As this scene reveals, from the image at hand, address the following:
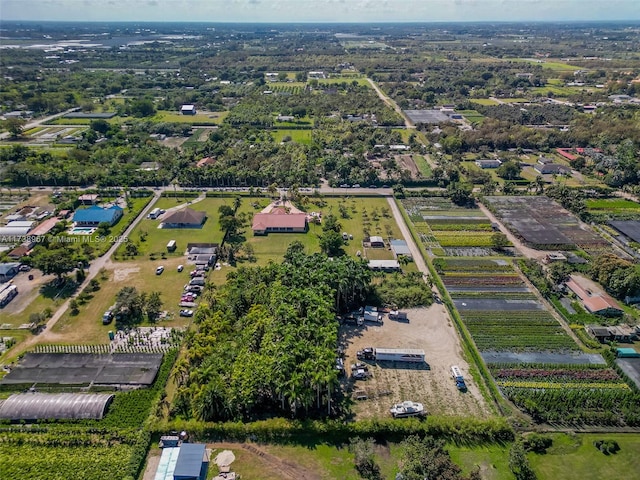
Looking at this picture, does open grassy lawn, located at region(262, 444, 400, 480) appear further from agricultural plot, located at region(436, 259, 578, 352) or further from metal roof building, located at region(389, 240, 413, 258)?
metal roof building, located at region(389, 240, 413, 258)

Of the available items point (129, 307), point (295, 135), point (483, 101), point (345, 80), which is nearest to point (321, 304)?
point (129, 307)

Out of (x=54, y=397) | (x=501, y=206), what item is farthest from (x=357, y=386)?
(x=501, y=206)

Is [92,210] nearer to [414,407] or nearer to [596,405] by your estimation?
[414,407]

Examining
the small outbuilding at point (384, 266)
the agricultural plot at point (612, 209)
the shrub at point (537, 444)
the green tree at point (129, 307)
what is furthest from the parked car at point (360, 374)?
the agricultural plot at point (612, 209)

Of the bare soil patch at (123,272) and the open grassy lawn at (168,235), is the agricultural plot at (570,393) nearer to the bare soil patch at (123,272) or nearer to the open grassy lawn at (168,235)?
the open grassy lawn at (168,235)

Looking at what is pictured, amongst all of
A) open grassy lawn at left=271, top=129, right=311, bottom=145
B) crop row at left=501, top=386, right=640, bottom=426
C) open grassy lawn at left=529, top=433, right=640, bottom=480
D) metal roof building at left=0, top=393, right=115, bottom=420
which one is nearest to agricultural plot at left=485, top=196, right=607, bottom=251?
crop row at left=501, top=386, right=640, bottom=426

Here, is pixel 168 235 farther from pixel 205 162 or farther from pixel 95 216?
pixel 205 162
